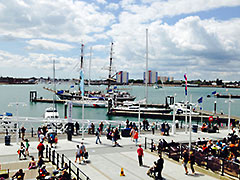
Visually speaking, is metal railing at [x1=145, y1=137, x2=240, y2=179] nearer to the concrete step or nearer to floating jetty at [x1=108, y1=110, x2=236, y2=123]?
the concrete step

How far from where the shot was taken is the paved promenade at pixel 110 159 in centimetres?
1406

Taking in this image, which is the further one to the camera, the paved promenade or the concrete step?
the paved promenade

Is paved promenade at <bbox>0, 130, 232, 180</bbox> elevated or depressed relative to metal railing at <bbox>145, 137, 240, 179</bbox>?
depressed

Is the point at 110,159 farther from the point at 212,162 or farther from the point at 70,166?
the point at 212,162

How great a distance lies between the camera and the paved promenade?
14.1m

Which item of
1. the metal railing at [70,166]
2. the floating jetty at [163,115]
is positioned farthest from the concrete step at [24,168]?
the floating jetty at [163,115]

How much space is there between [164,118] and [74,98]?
150ft

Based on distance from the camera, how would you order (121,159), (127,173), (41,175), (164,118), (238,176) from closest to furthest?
(41,175) → (238,176) → (127,173) → (121,159) → (164,118)

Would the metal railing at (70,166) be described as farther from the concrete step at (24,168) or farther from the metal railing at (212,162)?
the metal railing at (212,162)

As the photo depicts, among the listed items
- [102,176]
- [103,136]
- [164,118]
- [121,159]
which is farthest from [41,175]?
[164,118]

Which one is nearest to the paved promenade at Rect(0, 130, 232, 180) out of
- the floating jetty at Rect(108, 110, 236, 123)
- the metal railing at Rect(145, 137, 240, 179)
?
the metal railing at Rect(145, 137, 240, 179)

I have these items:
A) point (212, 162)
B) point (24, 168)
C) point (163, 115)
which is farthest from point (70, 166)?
point (163, 115)

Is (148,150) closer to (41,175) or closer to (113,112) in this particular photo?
(41,175)

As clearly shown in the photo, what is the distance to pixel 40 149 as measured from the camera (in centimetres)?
1591
